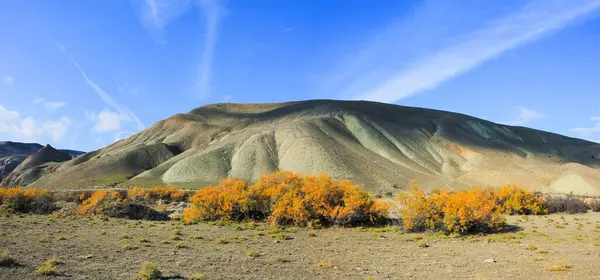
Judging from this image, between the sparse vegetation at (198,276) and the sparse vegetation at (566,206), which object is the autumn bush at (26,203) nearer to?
the sparse vegetation at (198,276)

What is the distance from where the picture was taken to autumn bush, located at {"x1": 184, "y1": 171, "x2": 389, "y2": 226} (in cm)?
2780

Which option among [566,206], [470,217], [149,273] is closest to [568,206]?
[566,206]

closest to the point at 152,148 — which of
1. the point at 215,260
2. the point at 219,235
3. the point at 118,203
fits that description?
the point at 118,203

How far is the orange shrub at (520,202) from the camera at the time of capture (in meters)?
A: 32.3

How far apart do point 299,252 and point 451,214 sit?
10.8m

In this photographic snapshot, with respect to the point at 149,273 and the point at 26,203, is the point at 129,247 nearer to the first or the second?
the point at 149,273

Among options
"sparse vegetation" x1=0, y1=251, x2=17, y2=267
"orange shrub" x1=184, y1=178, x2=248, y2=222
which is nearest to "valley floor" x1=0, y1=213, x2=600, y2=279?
"sparse vegetation" x1=0, y1=251, x2=17, y2=267

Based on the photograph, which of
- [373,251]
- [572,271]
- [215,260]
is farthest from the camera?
[373,251]

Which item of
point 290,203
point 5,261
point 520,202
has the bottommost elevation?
point 5,261

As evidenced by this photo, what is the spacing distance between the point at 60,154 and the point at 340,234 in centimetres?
15195

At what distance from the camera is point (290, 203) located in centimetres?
2853

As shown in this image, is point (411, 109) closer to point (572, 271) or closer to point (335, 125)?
point (335, 125)

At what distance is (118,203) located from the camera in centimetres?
3159

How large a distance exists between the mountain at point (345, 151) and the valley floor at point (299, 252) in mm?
48581
